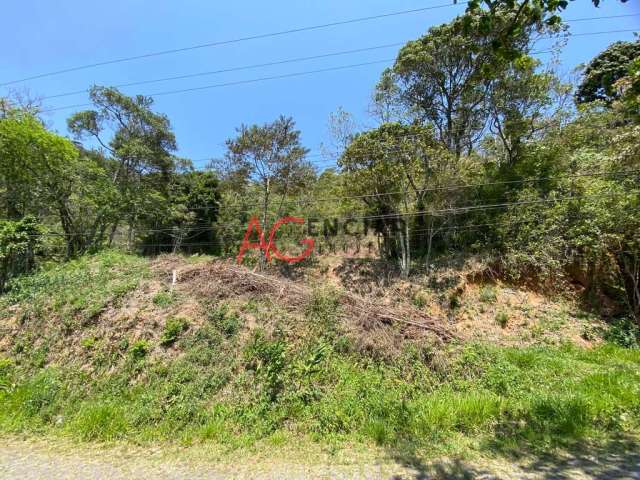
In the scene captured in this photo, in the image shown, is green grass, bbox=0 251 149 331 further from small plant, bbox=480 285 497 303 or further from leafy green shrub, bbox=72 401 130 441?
small plant, bbox=480 285 497 303

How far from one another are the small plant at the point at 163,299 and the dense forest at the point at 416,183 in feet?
25.3

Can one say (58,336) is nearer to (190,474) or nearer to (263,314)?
(263,314)

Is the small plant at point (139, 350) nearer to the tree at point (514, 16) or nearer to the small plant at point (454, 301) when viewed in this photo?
the tree at point (514, 16)

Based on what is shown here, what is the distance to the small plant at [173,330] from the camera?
18.0 feet

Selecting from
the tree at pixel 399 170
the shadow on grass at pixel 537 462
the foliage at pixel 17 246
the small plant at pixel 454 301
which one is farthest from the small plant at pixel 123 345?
the small plant at pixel 454 301

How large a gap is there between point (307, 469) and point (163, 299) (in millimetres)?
5008

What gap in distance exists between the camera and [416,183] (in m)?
12.1

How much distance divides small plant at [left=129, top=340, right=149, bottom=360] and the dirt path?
1.91m

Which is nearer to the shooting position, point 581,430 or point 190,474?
point 190,474

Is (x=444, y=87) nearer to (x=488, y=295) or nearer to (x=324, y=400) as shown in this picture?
(x=488, y=295)

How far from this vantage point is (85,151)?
1870 cm

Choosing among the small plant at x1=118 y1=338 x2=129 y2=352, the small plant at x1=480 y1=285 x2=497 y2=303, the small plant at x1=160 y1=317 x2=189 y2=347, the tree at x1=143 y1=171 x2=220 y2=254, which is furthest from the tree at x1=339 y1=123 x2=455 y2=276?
the tree at x1=143 y1=171 x2=220 y2=254

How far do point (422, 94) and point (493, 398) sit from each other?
1404 cm

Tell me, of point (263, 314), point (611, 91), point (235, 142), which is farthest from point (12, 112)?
point (611, 91)
